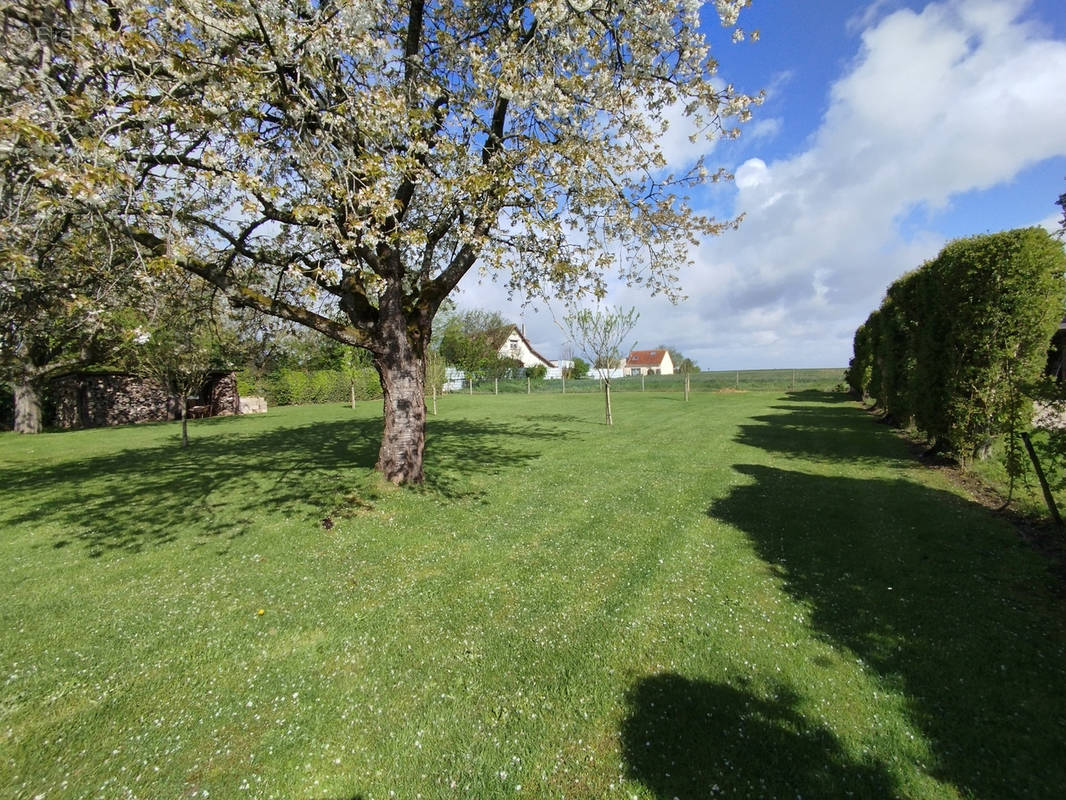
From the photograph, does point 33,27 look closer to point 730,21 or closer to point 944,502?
point 730,21

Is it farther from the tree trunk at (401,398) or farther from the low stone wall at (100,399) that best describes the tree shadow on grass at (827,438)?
the low stone wall at (100,399)

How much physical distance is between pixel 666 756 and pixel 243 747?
2.27m

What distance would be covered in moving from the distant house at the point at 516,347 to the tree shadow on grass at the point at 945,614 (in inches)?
1938

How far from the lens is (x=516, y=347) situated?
202ft

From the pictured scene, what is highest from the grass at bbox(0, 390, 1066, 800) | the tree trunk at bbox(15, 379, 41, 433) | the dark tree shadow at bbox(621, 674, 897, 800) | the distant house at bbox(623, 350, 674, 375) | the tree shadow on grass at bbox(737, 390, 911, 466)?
the distant house at bbox(623, 350, 674, 375)

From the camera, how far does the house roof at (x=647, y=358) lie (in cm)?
8200

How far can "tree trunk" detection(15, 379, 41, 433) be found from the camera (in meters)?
19.0

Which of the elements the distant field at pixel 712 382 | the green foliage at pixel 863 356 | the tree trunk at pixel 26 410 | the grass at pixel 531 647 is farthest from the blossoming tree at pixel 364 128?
the distant field at pixel 712 382

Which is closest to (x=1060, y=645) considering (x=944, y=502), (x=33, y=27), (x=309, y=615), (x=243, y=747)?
(x=944, y=502)

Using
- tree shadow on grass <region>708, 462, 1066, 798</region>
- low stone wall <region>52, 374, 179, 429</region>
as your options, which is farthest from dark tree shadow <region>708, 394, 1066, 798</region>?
low stone wall <region>52, 374, 179, 429</region>

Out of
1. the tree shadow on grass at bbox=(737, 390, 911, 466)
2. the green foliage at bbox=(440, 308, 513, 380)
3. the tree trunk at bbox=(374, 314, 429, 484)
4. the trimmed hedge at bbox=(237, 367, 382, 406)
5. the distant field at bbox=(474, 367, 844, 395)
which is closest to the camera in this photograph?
the tree trunk at bbox=(374, 314, 429, 484)

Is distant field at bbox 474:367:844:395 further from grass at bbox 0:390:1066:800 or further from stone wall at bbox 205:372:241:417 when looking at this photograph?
grass at bbox 0:390:1066:800

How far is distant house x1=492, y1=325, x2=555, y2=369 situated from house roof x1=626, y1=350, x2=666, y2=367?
1850 centimetres

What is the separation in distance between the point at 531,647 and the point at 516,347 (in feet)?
193
